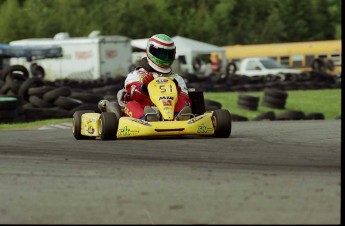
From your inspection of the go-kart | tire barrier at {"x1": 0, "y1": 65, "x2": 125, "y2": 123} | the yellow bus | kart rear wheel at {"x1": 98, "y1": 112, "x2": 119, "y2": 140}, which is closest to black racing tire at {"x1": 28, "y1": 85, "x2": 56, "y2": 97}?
tire barrier at {"x1": 0, "y1": 65, "x2": 125, "y2": 123}

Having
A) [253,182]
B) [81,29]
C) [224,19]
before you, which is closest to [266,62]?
[81,29]

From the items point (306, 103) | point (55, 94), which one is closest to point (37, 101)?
point (55, 94)

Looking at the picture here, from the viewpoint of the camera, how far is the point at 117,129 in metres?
10.9

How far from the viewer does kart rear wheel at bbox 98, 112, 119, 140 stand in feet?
35.3

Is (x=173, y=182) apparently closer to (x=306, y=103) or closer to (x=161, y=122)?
(x=161, y=122)

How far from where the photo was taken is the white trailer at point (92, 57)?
1534 inches

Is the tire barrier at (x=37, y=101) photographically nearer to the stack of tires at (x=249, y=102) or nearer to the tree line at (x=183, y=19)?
the stack of tires at (x=249, y=102)

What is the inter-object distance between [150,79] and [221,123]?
1.03 metres

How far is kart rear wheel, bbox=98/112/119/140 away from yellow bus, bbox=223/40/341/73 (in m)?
31.9

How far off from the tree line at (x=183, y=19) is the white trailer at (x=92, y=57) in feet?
39.4

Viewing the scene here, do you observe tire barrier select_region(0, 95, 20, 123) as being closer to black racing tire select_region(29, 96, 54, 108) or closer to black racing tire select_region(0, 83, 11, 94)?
black racing tire select_region(29, 96, 54, 108)

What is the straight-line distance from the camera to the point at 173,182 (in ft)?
21.3

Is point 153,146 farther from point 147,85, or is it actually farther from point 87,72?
point 87,72

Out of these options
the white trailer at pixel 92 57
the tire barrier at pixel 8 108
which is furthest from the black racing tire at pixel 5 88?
the white trailer at pixel 92 57
